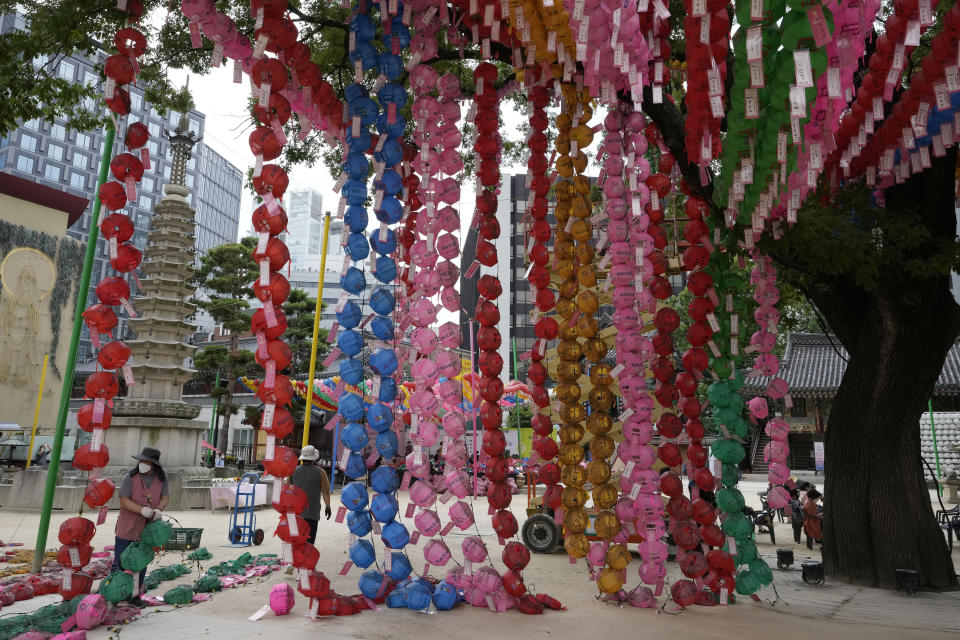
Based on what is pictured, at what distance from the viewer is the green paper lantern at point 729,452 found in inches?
215

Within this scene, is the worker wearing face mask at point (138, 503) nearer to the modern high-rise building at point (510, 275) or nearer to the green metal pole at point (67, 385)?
the green metal pole at point (67, 385)

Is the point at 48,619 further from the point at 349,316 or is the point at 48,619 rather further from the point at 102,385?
the point at 349,316

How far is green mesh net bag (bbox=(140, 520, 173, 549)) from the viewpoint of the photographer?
15.7ft

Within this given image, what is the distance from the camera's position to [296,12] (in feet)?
22.3

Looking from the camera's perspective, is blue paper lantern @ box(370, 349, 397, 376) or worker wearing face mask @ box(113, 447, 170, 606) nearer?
worker wearing face mask @ box(113, 447, 170, 606)

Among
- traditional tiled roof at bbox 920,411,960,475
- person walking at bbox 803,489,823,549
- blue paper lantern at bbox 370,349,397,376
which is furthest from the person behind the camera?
traditional tiled roof at bbox 920,411,960,475

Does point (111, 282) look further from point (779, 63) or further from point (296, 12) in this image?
point (779, 63)

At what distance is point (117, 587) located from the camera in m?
4.51

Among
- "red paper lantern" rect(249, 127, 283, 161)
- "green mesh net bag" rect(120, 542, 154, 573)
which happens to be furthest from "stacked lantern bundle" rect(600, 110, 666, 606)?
"green mesh net bag" rect(120, 542, 154, 573)

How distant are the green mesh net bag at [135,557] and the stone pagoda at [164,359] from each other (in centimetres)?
977

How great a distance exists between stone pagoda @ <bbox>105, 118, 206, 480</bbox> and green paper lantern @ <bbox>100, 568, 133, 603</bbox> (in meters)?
9.93

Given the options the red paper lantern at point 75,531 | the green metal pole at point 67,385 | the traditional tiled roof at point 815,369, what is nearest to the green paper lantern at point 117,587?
the red paper lantern at point 75,531

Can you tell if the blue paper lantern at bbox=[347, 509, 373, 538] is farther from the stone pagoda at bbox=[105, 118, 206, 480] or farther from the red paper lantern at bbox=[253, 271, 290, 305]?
the stone pagoda at bbox=[105, 118, 206, 480]

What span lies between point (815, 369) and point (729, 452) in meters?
25.3
